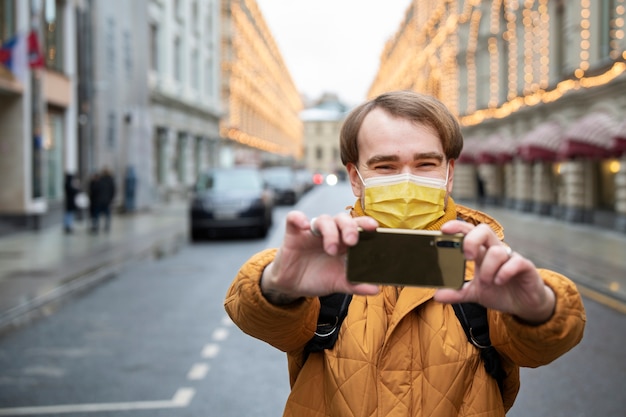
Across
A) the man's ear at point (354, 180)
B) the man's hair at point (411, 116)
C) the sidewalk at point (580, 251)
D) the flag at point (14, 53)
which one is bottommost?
the sidewalk at point (580, 251)

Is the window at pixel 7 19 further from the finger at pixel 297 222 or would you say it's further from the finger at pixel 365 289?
the finger at pixel 365 289

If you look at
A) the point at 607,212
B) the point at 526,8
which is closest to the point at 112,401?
the point at 607,212

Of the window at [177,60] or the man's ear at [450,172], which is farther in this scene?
the window at [177,60]

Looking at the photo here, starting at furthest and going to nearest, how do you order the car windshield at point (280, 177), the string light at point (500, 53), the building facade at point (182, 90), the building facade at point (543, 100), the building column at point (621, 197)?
the car windshield at point (280, 177), the building facade at point (182, 90), the string light at point (500, 53), the building facade at point (543, 100), the building column at point (621, 197)

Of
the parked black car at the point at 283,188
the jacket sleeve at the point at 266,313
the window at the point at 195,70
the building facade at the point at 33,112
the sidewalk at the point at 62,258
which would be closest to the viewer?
the jacket sleeve at the point at 266,313

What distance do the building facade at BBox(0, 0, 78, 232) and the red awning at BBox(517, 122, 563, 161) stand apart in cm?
1541

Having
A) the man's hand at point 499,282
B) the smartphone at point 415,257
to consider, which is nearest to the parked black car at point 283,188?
the man's hand at point 499,282

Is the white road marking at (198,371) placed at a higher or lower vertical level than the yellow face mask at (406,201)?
lower

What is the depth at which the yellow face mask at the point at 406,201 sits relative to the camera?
1.71 m

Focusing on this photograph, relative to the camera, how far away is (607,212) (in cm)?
2017

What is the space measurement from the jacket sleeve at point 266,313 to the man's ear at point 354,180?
31 cm

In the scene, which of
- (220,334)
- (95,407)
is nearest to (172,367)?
(95,407)

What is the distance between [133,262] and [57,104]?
10359 mm

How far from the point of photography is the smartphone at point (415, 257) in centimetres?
136
